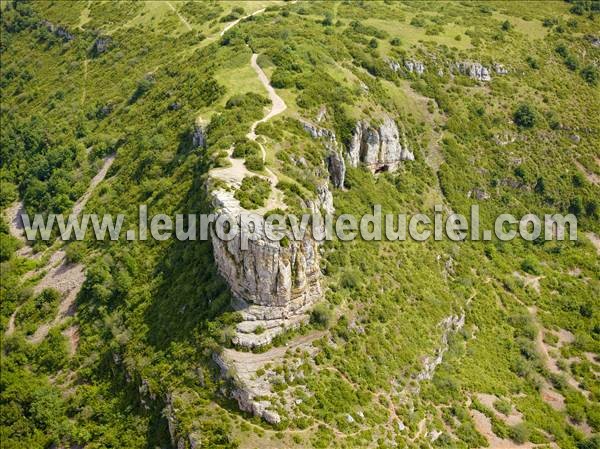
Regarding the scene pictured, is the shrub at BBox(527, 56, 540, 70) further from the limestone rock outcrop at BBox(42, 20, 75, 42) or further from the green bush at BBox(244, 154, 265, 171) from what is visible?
the limestone rock outcrop at BBox(42, 20, 75, 42)

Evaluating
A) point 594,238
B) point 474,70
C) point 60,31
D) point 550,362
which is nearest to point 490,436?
point 550,362

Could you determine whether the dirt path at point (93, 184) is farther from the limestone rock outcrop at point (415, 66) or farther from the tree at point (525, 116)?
the tree at point (525, 116)

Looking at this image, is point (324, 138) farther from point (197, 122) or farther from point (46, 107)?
point (46, 107)

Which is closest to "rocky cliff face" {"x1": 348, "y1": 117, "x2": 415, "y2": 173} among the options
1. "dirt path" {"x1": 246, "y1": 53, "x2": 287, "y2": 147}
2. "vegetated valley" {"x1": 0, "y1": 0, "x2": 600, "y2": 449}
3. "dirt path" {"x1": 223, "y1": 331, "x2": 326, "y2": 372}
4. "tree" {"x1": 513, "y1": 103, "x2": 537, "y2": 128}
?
"vegetated valley" {"x1": 0, "y1": 0, "x2": 600, "y2": 449}

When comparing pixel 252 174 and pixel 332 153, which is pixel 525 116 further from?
pixel 252 174

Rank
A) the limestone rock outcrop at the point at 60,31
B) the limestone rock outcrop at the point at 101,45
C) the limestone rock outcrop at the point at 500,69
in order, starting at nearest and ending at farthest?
the limestone rock outcrop at the point at 500,69 → the limestone rock outcrop at the point at 101,45 → the limestone rock outcrop at the point at 60,31

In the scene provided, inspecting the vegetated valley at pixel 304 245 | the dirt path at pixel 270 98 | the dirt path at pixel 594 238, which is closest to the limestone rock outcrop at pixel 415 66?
the vegetated valley at pixel 304 245
